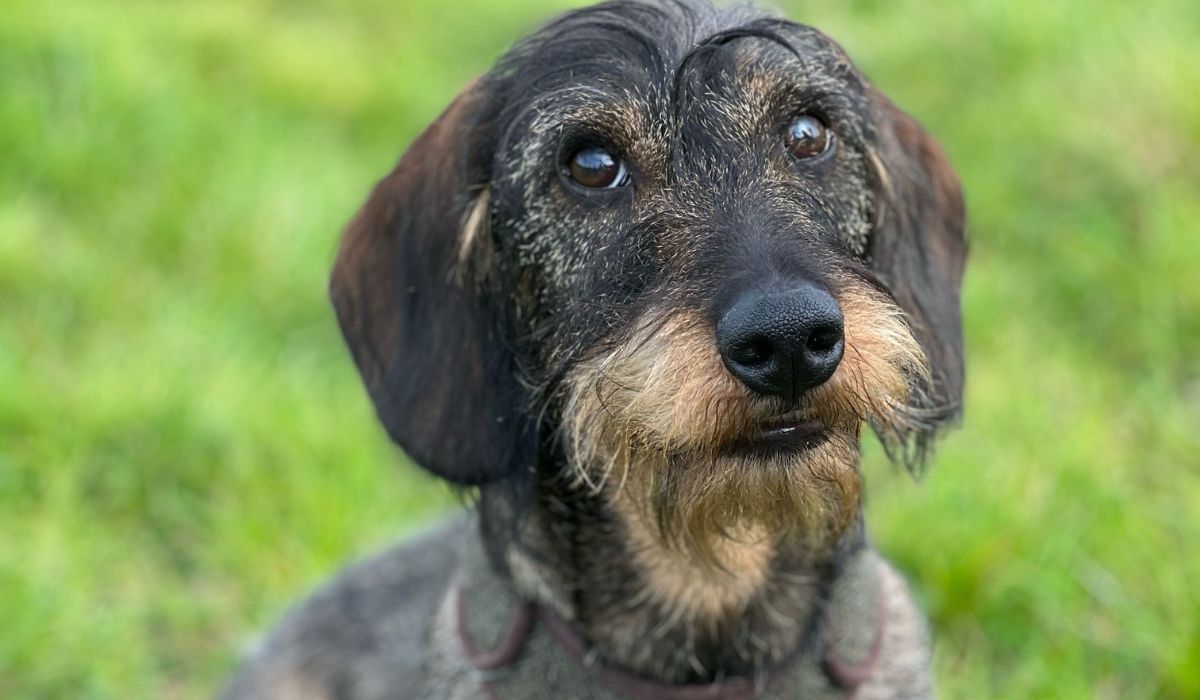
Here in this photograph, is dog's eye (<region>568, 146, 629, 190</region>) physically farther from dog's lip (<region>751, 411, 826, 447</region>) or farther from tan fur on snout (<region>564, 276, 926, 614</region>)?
dog's lip (<region>751, 411, 826, 447</region>)

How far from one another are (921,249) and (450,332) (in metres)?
1.04

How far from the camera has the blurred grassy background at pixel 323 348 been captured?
4293 millimetres

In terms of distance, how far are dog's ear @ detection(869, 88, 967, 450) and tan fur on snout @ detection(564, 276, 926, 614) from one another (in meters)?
0.29

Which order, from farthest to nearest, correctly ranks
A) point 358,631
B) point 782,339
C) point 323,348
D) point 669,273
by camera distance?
point 323,348, point 358,631, point 669,273, point 782,339

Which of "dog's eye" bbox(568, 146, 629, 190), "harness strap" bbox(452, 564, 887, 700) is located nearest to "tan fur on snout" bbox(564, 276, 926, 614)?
"harness strap" bbox(452, 564, 887, 700)

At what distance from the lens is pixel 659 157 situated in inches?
113

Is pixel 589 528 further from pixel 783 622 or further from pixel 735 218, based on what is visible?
pixel 735 218

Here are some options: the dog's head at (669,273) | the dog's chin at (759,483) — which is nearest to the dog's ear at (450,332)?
the dog's head at (669,273)

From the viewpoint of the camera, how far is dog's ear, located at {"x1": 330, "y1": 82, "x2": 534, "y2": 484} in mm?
3111

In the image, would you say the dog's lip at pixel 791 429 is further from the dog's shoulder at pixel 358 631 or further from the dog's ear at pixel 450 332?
the dog's shoulder at pixel 358 631

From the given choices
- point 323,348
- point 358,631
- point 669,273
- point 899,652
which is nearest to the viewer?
point 669,273

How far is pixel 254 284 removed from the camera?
577cm

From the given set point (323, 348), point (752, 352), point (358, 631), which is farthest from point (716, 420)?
point (323, 348)

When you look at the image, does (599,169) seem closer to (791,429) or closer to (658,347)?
(658,347)
